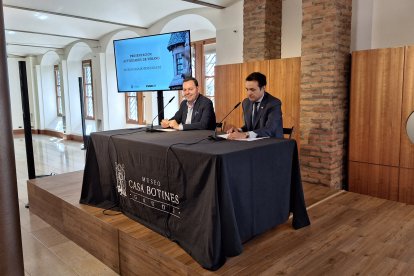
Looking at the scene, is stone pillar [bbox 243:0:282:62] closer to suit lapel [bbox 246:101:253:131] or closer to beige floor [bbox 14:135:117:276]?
suit lapel [bbox 246:101:253:131]

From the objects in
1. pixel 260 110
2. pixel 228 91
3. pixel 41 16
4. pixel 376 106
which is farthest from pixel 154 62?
pixel 41 16

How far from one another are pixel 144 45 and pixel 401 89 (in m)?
3.12

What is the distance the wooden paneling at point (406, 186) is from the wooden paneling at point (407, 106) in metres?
0.07

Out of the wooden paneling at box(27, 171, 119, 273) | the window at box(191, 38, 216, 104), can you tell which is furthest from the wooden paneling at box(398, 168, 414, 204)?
the window at box(191, 38, 216, 104)

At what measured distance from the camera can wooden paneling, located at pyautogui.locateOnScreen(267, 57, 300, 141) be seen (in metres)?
4.44

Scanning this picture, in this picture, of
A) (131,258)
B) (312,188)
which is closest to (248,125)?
(312,188)

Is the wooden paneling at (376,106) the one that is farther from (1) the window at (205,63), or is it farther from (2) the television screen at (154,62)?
(1) the window at (205,63)

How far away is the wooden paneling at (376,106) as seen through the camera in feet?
12.2

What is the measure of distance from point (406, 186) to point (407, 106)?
0.92 meters

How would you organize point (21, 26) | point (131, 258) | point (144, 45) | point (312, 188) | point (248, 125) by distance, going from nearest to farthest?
point (131, 258), point (248, 125), point (312, 188), point (144, 45), point (21, 26)

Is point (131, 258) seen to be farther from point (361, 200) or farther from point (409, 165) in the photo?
point (409, 165)

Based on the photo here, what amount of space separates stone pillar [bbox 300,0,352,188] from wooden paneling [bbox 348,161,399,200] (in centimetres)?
17

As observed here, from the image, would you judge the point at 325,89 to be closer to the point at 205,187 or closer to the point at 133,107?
the point at 205,187

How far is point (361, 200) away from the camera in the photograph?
3.40 meters
